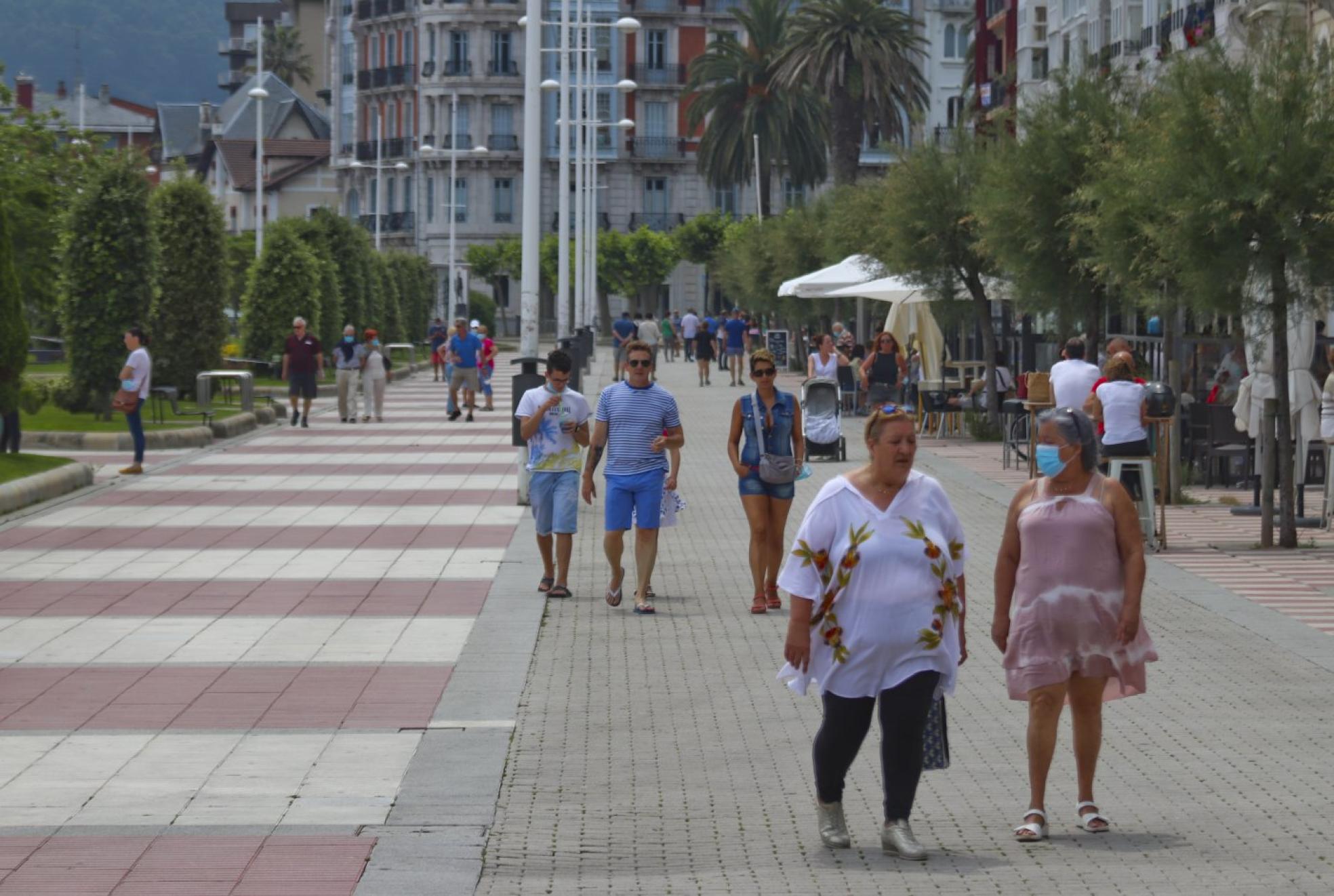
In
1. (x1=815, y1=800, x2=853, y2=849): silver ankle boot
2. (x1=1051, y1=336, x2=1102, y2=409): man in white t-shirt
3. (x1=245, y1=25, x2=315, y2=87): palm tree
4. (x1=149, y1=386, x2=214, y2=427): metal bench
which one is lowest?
(x1=815, y1=800, x2=853, y2=849): silver ankle boot

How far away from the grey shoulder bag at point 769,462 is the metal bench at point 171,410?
19.0m

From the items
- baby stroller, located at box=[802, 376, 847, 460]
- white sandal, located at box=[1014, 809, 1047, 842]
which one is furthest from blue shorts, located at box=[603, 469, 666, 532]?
baby stroller, located at box=[802, 376, 847, 460]

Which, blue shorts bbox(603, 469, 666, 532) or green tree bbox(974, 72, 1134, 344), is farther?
green tree bbox(974, 72, 1134, 344)

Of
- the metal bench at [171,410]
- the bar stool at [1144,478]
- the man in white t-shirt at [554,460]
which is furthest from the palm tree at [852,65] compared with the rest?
the man in white t-shirt at [554,460]

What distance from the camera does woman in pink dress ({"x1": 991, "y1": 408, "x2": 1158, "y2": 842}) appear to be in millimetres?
7719

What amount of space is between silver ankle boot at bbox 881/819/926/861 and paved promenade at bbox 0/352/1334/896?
57 millimetres

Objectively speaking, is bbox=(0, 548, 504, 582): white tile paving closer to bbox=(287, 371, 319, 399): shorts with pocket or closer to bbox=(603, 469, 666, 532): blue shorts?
bbox=(603, 469, 666, 532): blue shorts

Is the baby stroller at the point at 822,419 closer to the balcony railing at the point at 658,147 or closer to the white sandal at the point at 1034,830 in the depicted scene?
the white sandal at the point at 1034,830

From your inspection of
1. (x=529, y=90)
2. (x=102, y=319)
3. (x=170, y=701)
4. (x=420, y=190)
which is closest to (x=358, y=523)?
(x=529, y=90)

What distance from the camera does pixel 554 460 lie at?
1465 centimetres

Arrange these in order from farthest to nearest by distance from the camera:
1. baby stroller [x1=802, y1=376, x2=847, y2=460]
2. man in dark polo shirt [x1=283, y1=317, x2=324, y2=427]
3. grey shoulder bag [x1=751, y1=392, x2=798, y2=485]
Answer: man in dark polo shirt [x1=283, y1=317, x2=324, y2=427] < baby stroller [x1=802, y1=376, x2=847, y2=460] < grey shoulder bag [x1=751, y1=392, x2=798, y2=485]

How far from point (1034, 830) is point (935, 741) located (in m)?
0.47

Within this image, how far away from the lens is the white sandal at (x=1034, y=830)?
25.0 feet

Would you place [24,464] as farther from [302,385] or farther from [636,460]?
[302,385]
